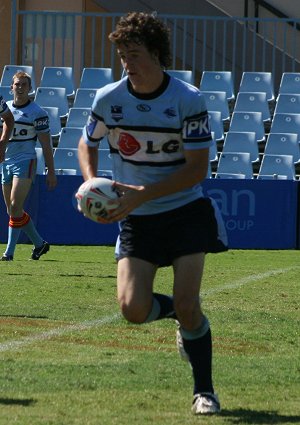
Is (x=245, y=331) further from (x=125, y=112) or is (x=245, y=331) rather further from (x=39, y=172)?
(x=39, y=172)

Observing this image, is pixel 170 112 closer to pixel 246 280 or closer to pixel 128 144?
pixel 128 144

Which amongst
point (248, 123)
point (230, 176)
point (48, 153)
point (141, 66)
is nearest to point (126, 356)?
point (141, 66)

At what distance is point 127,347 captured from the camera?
27.8 feet

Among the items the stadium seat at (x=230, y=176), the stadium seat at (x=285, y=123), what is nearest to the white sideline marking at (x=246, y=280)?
the stadium seat at (x=230, y=176)

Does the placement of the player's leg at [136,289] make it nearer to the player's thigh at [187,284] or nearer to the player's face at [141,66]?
the player's thigh at [187,284]

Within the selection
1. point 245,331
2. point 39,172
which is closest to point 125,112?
point 245,331

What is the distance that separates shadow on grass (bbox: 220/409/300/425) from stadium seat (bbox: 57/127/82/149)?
15939mm

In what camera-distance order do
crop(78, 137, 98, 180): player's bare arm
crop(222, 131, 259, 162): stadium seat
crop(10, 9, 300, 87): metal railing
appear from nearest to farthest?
crop(78, 137, 98, 180): player's bare arm → crop(222, 131, 259, 162): stadium seat → crop(10, 9, 300, 87): metal railing

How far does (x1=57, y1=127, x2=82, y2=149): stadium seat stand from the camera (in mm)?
22078

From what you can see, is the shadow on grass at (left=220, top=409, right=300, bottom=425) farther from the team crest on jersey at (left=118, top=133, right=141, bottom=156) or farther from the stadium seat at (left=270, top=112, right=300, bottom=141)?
the stadium seat at (left=270, top=112, right=300, bottom=141)

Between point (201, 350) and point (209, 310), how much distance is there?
14.2ft

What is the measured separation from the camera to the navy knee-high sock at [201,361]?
21.0ft

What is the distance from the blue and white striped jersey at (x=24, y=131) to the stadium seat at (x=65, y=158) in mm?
5472

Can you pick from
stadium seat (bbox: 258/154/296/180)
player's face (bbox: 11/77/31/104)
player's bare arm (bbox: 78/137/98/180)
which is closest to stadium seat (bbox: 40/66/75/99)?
stadium seat (bbox: 258/154/296/180)
